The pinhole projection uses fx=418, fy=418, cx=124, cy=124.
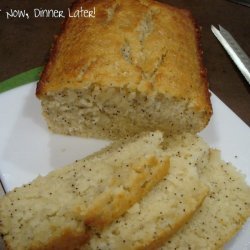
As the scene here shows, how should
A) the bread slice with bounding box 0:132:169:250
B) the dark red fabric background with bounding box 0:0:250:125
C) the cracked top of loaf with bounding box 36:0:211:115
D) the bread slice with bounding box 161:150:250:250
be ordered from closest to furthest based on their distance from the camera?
the bread slice with bounding box 0:132:169:250 → the bread slice with bounding box 161:150:250:250 → the cracked top of loaf with bounding box 36:0:211:115 → the dark red fabric background with bounding box 0:0:250:125

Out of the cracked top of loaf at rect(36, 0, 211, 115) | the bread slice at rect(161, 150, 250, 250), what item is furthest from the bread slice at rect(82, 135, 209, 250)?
the cracked top of loaf at rect(36, 0, 211, 115)

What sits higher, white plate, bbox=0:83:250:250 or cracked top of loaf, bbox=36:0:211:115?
cracked top of loaf, bbox=36:0:211:115

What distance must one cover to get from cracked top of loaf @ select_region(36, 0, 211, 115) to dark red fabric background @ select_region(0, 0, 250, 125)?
73 centimetres

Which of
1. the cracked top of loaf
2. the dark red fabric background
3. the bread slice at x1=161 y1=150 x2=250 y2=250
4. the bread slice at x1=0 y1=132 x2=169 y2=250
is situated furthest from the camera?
the dark red fabric background

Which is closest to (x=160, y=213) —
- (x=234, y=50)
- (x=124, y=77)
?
(x=124, y=77)

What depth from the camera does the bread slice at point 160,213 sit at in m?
2.33

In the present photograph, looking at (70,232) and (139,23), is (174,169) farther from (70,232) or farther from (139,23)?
(139,23)

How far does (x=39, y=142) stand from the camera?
10.1 feet

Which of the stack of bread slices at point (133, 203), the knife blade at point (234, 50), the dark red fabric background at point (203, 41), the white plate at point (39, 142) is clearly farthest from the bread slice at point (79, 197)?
the knife blade at point (234, 50)

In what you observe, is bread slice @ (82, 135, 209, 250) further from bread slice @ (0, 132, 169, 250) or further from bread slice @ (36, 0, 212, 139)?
bread slice @ (36, 0, 212, 139)

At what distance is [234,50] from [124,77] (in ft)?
5.61

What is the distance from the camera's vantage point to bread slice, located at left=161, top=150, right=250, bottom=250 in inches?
99.7

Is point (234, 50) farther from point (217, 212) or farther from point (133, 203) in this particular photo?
point (133, 203)

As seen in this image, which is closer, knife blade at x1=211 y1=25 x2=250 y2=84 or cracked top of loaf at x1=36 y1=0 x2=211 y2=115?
cracked top of loaf at x1=36 y1=0 x2=211 y2=115
